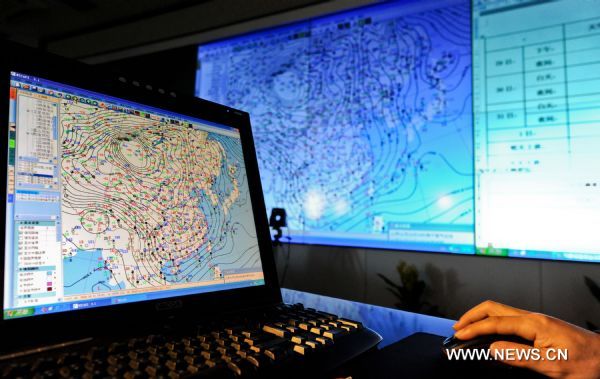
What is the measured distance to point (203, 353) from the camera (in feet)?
1.30

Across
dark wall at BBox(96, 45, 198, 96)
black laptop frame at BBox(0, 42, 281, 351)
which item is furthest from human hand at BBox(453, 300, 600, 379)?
dark wall at BBox(96, 45, 198, 96)

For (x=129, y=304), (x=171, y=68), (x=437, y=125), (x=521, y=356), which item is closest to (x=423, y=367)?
(x=521, y=356)

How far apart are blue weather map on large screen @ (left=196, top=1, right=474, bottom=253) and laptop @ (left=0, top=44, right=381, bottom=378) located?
108cm

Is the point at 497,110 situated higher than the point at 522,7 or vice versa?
the point at 522,7

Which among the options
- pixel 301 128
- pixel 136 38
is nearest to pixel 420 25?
pixel 301 128

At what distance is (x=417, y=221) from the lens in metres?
1.57

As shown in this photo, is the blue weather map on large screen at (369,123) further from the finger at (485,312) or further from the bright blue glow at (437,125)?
the finger at (485,312)

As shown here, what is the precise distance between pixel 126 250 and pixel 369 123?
1415 millimetres

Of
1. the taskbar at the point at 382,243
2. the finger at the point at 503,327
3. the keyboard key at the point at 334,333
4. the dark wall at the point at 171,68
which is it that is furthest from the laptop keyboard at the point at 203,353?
the dark wall at the point at 171,68

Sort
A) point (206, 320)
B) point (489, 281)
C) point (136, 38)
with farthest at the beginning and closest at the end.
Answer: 1. point (136, 38)
2. point (489, 281)
3. point (206, 320)

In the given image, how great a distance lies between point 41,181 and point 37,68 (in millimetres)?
154

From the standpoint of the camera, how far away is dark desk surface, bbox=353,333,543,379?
0.48 metres

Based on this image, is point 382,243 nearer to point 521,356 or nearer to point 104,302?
point 521,356

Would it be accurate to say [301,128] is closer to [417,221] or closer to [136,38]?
[417,221]
